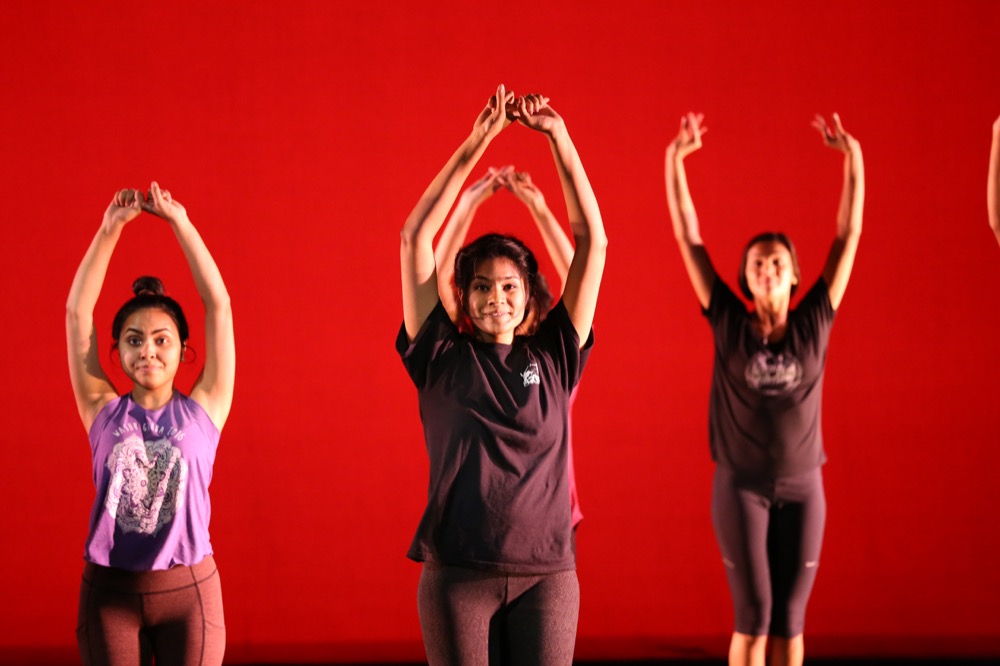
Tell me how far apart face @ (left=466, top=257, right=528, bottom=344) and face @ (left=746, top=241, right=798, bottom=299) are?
1.01m

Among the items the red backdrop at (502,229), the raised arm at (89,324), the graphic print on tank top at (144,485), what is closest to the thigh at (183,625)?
the graphic print on tank top at (144,485)

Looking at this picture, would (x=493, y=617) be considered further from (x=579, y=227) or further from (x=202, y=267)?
(x=202, y=267)

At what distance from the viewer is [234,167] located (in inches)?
159

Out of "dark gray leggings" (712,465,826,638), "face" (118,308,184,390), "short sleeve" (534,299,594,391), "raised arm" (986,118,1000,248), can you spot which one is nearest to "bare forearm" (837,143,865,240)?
"raised arm" (986,118,1000,248)

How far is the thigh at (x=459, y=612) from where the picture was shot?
6.91ft

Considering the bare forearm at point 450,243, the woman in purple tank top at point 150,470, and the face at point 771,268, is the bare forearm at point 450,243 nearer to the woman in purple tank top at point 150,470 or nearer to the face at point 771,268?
the woman in purple tank top at point 150,470

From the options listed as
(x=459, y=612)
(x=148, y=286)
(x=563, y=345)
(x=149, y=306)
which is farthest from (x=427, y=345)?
(x=148, y=286)

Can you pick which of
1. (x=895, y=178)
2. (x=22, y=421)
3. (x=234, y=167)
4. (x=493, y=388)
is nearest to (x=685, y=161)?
(x=895, y=178)

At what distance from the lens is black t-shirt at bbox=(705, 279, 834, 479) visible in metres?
3.04

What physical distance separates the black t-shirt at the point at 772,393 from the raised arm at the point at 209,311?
134 centimetres

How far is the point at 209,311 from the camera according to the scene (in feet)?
8.45

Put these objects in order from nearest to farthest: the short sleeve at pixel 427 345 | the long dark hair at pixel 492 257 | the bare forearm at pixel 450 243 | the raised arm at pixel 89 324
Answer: the short sleeve at pixel 427 345 → the long dark hair at pixel 492 257 → the raised arm at pixel 89 324 → the bare forearm at pixel 450 243

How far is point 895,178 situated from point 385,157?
6.12ft

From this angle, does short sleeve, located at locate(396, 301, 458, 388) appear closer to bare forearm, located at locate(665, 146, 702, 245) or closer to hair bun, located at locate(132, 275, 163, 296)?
hair bun, located at locate(132, 275, 163, 296)
